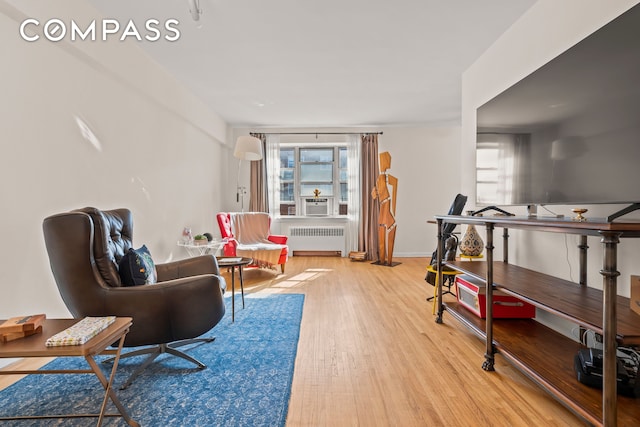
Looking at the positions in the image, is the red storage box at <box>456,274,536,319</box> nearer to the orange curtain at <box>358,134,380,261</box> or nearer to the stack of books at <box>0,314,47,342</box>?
the stack of books at <box>0,314,47,342</box>

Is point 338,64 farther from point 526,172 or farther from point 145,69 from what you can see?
point 526,172

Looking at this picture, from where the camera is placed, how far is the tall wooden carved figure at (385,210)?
5527mm

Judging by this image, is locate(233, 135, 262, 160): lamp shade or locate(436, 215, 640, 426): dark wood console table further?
locate(233, 135, 262, 160): lamp shade

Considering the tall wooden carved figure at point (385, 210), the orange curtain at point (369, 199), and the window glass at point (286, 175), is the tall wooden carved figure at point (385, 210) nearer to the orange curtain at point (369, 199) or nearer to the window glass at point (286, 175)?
the orange curtain at point (369, 199)

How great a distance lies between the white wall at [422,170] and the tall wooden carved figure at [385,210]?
0.63 m

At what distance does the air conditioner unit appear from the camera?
6.48 metres

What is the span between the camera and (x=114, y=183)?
297cm

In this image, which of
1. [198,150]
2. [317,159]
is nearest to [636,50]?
[198,150]

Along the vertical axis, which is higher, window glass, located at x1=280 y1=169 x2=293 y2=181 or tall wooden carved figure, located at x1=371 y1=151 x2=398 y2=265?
window glass, located at x1=280 y1=169 x2=293 y2=181

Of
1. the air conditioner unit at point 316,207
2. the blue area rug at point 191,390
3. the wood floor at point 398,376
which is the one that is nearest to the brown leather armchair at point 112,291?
the blue area rug at point 191,390

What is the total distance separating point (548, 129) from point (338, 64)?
228 cm

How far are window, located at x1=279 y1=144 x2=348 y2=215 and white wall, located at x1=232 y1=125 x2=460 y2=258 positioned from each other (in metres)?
0.75

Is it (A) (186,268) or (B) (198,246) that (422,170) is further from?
(A) (186,268)

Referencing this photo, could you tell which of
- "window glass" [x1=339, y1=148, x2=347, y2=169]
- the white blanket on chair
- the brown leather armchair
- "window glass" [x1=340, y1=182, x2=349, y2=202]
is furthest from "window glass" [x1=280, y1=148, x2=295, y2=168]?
the brown leather armchair
